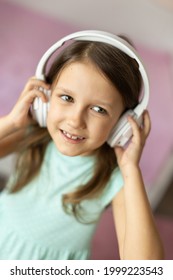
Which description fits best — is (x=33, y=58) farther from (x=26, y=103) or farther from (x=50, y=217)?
(x=50, y=217)

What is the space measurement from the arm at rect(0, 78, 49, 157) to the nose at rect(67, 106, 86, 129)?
0.16ft

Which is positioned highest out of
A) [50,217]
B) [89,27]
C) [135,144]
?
[89,27]

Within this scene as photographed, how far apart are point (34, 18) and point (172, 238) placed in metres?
0.44

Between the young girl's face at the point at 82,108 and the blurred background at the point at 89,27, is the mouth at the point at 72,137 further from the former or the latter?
the blurred background at the point at 89,27

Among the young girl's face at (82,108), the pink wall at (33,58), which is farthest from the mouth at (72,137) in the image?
the pink wall at (33,58)

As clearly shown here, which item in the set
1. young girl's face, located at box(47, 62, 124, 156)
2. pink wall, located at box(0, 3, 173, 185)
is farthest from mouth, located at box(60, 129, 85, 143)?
pink wall, located at box(0, 3, 173, 185)

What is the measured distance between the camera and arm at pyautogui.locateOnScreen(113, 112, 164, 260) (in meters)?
0.56

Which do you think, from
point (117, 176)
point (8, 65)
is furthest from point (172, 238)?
point (8, 65)

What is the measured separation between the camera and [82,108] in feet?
1.83

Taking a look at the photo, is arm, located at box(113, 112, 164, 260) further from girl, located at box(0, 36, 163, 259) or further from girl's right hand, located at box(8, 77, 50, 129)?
girl's right hand, located at box(8, 77, 50, 129)

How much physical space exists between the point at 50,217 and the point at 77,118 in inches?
7.6

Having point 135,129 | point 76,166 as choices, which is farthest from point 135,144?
point 76,166

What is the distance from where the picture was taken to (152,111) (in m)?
0.65
